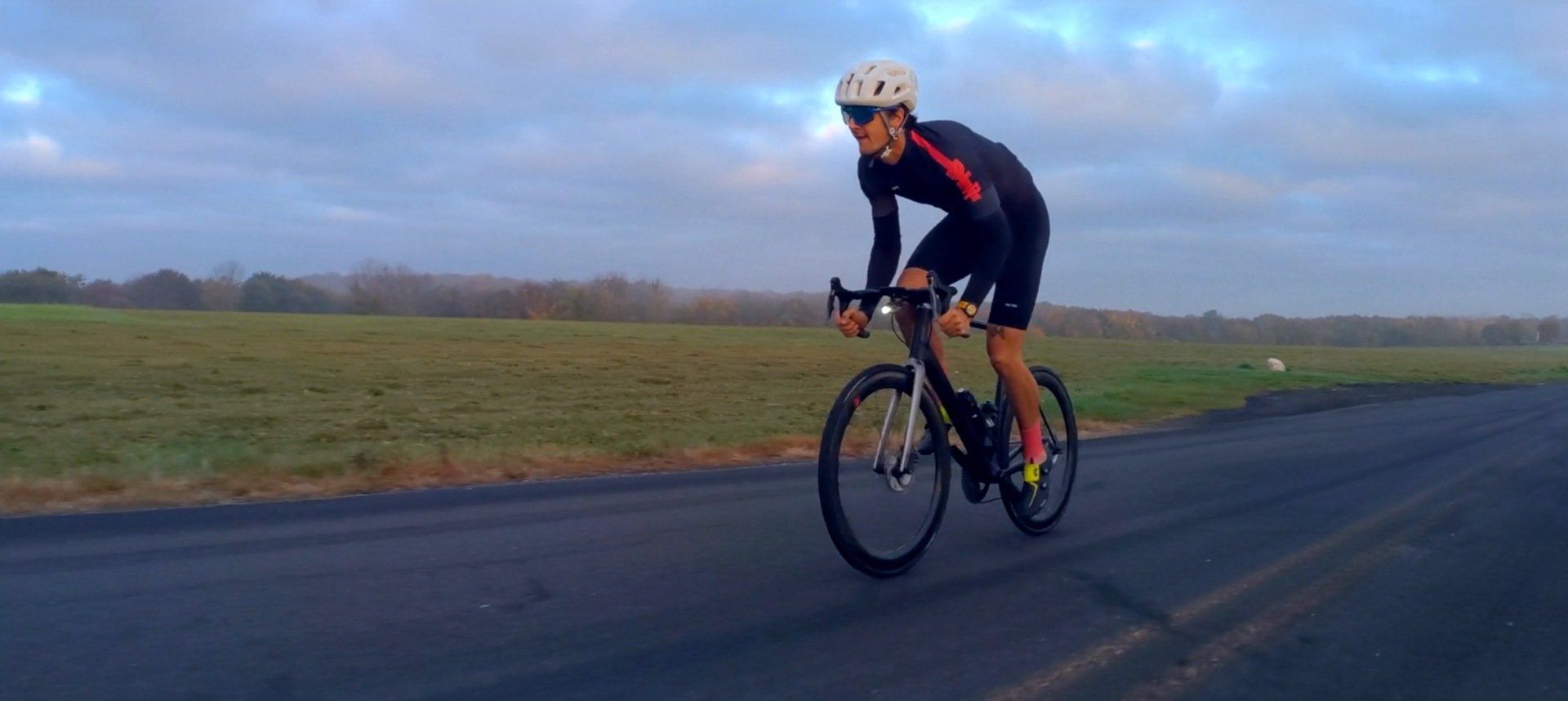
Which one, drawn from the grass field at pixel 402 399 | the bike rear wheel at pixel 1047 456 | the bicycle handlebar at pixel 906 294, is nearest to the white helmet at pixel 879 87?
the bicycle handlebar at pixel 906 294

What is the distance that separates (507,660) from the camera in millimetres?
3432

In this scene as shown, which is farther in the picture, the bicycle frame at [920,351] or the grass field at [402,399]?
the grass field at [402,399]

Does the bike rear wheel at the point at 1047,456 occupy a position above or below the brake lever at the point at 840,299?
below

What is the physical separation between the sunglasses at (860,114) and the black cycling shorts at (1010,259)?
80 centimetres

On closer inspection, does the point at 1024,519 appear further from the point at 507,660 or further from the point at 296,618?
the point at 296,618

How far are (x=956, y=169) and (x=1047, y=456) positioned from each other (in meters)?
1.71

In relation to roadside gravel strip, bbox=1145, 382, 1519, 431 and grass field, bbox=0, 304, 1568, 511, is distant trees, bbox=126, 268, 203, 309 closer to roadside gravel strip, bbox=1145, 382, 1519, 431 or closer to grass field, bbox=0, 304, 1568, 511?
grass field, bbox=0, 304, 1568, 511

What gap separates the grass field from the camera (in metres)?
8.62

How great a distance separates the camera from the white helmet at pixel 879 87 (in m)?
4.54

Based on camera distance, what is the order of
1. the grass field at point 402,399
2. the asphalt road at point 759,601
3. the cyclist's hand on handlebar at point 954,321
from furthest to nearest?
1. the grass field at point 402,399
2. the cyclist's hand on handlebar at point 954,321
3. the asphalt road at point 759,601

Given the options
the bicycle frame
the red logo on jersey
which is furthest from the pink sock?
the red logo on jersey

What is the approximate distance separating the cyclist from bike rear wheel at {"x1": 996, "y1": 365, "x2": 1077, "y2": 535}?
76 millimetres

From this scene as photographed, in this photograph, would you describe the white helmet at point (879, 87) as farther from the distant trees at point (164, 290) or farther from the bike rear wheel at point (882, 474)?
the distant trees at point (164, 290)

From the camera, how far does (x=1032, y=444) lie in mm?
5574
